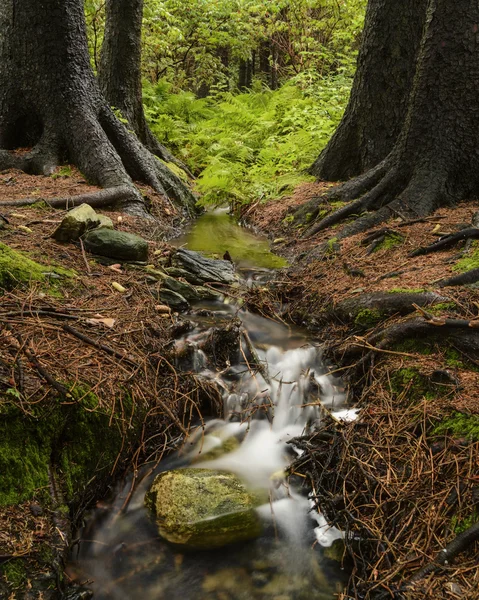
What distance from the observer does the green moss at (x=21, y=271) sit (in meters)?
3.28

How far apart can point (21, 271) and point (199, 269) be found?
222 cm

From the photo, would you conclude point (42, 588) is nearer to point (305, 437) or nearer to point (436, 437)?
point (305, 437)

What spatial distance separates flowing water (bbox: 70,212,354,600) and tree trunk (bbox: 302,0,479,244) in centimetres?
241

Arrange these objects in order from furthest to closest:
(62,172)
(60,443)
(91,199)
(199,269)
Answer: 1. (62,172)
2. (91,199)
3. (199,269)
4. (60,443)

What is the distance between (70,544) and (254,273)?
3.99 metres

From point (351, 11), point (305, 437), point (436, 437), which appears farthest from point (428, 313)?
point (351, 11)

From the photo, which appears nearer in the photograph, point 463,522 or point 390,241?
point 463,522

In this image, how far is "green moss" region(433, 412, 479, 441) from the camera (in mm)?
2566

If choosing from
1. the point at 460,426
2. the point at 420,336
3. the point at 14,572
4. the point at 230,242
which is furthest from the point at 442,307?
the point at 230,242

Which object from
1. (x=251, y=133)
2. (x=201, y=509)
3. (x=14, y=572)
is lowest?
(x=201, y=509)

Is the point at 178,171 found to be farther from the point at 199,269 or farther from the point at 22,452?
the point at 22,452

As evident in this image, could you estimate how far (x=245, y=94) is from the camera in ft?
45.7

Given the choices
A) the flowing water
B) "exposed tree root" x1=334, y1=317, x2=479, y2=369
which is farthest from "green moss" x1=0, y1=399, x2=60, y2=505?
"exposed tree root" x1=334, y1=317, x2=479, y2=369

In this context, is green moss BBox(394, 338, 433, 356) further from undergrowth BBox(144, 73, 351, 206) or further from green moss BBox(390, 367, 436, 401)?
undergrowth BBox(144, 73, 351, 206)
